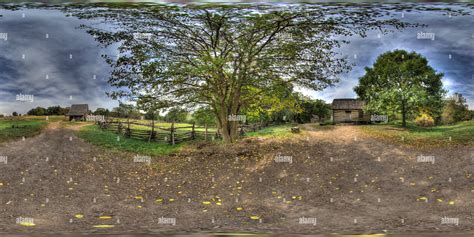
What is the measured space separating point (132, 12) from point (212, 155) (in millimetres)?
1506

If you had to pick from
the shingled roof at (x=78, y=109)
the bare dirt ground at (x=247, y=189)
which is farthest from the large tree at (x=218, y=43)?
the bare dirt ground at (x=247, y=189)

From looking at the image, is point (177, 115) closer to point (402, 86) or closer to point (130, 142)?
point (130, 142)

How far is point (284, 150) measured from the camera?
355 centimetres

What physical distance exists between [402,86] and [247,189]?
1.67 m

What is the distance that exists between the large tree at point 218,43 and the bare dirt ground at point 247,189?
1.80 feet

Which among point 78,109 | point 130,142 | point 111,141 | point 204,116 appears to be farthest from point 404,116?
point 78,109

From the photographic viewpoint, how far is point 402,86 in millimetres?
3461

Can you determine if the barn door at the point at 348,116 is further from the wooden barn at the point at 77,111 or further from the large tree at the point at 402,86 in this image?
the wooden barn at the point at 77,111

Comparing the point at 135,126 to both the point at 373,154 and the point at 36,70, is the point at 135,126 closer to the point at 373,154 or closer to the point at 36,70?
the point at 36,70

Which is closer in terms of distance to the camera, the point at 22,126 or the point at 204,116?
the point at 22,126

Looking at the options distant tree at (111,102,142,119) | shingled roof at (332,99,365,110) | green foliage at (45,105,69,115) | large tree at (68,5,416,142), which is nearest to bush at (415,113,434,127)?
shingled roof at (332,99,365,110)

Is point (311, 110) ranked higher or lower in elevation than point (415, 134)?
higher

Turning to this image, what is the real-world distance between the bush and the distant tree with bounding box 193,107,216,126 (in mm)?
1855

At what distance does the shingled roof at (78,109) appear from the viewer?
3445 millimetres
